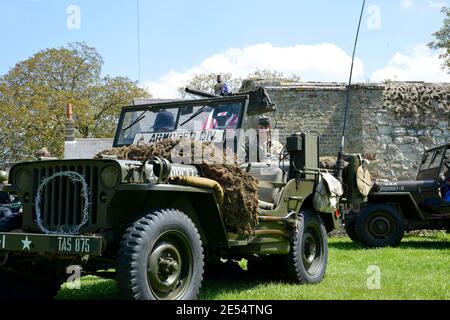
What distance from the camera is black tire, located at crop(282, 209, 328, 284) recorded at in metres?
6.25

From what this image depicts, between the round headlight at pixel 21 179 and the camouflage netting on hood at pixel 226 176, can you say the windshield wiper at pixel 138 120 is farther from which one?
the round headlight at pixel 21 179

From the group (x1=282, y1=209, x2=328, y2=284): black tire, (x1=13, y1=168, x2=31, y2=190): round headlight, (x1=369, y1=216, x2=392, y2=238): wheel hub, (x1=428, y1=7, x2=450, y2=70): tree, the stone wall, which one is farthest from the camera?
(x1=428, y1=7, x2=450, y2=70): tree

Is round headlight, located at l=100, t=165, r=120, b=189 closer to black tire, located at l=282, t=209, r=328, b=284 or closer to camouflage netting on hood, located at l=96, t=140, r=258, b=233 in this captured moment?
camouflage netting on hood, located at l=96, t=140, r=258, b=233

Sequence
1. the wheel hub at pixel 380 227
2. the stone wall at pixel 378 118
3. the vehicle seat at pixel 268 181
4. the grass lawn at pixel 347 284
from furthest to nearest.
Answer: the stone wall at pixel 378 118 → the wheel hub at pixel 380 227 → the vehicle seat at pixel 268 181 → the grass lawn at pixel 347 284

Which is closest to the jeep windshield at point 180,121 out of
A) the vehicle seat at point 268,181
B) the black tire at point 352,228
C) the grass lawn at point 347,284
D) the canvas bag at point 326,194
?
the vehicle seat at point 268,181

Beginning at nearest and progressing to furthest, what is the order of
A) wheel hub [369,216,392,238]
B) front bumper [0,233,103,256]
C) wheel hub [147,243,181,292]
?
1. front bumper [0,233,103,256]
2. wheel hub [147,243,181,292]
3. wheel hub [369,216,392,238]

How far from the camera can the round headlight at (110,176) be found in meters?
4.39

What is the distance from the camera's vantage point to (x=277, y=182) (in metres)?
6.29

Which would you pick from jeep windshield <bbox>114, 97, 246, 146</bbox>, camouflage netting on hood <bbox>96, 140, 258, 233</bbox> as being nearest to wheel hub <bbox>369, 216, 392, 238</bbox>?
jeep windshield <bbox>114, 97, 246, 146</bbox>

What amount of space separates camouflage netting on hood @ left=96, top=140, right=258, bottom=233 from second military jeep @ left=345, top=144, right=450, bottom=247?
5.90 metres

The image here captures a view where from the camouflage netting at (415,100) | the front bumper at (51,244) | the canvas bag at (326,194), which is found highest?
the camouflage netting at (415,100)

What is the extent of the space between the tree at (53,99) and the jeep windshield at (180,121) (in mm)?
26522
